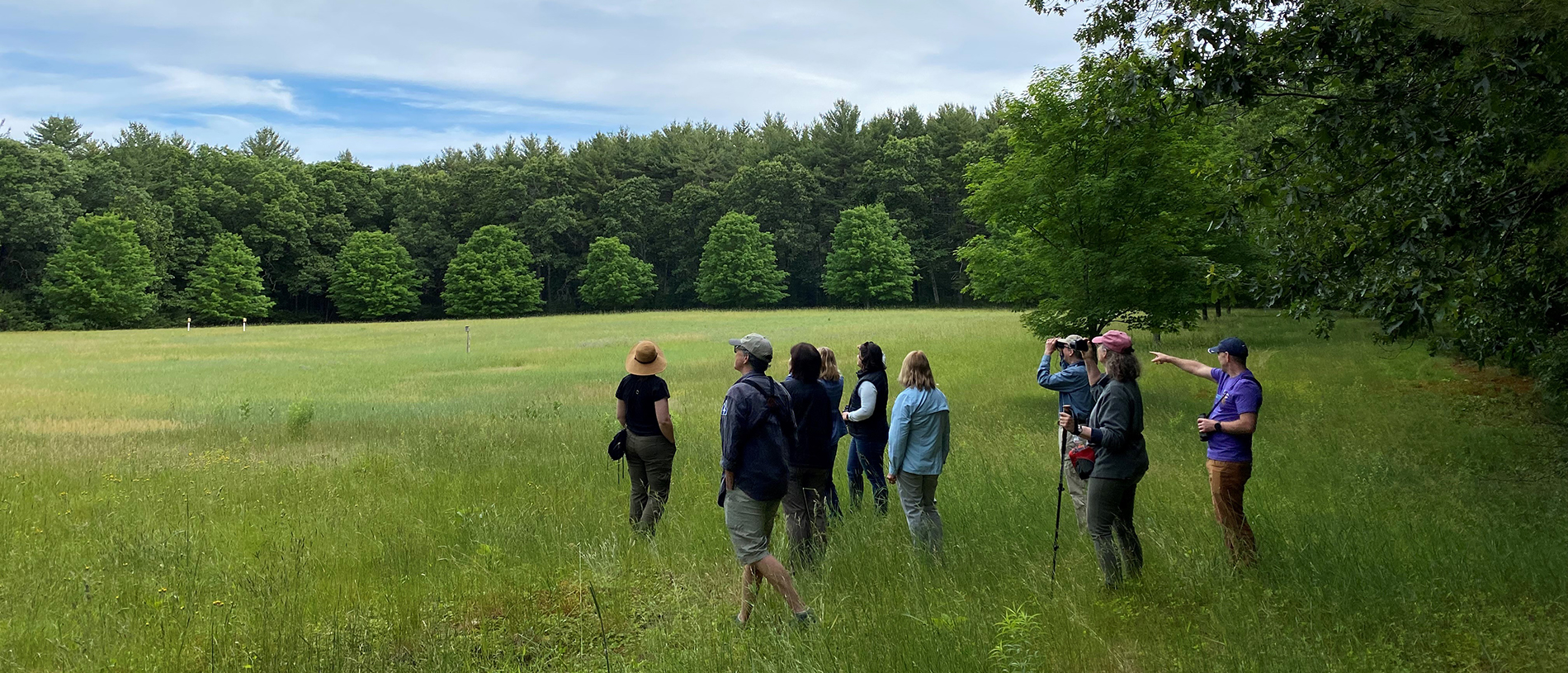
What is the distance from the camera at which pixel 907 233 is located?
86.3 m

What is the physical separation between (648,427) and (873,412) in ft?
6.50

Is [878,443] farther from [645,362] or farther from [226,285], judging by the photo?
[226,285]

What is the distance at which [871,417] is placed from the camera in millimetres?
8039

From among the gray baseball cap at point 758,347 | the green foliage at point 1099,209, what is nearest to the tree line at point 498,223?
the green foliage at point 1099,209

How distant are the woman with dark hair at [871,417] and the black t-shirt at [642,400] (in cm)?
166

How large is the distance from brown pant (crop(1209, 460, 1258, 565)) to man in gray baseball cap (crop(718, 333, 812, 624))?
3101mm

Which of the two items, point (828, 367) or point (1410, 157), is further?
point (828, 367)

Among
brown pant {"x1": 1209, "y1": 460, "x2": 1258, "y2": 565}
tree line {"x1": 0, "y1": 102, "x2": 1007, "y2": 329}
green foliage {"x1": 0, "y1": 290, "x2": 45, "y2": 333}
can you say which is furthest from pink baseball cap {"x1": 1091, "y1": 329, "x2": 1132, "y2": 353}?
green foliage {"x1": 0, "y1": 290, "x2": 45, "y2": 333}

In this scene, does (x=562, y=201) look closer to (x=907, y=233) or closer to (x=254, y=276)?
(x=254, y=276)

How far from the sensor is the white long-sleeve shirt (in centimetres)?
786

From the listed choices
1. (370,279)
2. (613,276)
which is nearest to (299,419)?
(613,276)

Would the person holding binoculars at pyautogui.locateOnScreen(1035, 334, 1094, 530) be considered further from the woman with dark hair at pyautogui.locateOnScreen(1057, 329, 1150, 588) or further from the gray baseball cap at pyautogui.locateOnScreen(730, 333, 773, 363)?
the gray baseball cap at pyautogui.locateOnScreen(730, 333, 773, 363)

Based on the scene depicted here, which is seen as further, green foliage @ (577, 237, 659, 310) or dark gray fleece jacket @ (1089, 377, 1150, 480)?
green foliage @ (577, 237, 659, 310)

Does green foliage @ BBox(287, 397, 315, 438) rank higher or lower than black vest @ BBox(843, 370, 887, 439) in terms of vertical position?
lower
